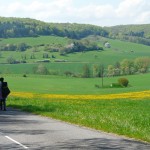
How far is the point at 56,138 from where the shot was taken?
50.4 feet

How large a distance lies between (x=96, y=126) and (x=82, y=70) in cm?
14302

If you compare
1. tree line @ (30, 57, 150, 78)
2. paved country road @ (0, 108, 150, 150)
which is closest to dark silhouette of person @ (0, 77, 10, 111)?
paved country road @ (0, 108, 150, 150)

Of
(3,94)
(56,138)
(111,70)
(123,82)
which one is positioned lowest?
A: (123,82)

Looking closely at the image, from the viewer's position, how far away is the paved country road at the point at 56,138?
13535mm

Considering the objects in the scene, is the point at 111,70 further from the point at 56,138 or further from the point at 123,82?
the point at 56,138

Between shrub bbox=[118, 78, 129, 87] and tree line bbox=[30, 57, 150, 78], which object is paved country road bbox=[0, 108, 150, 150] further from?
tree line bbox=[30, 57, 150, 78]

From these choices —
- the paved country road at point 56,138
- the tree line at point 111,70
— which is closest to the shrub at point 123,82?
the tree line at point 111,70

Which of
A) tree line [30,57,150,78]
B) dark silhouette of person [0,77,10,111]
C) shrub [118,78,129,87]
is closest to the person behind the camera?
dark silhouette of person [0,77,10,111]

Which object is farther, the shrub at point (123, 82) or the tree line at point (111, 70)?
the tree line at point (111, 70)

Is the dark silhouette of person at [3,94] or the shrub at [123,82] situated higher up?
the dark silhouette of person at [3,94]

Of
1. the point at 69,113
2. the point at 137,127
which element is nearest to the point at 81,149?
the point at 137,127

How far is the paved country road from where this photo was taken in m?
13.5

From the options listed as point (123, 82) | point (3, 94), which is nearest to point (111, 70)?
point (123, 82)

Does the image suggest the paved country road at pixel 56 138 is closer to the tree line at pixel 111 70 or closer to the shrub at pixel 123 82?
the shrub at pixel 123 82
